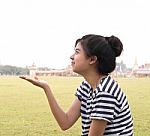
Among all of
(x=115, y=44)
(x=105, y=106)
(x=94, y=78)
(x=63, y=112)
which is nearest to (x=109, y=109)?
(x=105, y=106)

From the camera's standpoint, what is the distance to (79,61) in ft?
7.12

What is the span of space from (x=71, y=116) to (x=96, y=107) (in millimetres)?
427

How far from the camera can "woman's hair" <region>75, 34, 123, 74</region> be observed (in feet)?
6.88

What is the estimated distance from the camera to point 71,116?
2455 mm

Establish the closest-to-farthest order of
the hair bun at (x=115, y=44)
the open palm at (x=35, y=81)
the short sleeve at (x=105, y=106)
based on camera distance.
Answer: the short sleeve at (x=105, y=106) → the hair bun at (x=115, y=44) → the open palm at (x=35, y=81)

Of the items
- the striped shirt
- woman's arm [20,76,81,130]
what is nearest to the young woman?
the striped shirt

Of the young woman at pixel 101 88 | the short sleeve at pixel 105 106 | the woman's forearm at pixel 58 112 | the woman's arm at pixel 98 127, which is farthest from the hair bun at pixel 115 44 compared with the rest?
the woman's forearm at pixel 58 112

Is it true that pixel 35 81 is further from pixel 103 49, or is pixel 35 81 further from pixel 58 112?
pixel 103 49

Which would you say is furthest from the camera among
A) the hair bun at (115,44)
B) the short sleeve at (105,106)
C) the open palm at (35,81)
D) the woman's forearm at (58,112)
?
the woman's forearm at (58,112)

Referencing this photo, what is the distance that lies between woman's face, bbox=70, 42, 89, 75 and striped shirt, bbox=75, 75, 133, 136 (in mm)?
129

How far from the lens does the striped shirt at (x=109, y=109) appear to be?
204 cm

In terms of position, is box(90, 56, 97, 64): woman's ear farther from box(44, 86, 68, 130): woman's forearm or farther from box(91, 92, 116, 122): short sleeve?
box(44, 86, 68, 130): woman's forearm

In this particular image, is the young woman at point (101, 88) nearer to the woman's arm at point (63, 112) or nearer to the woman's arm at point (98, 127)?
the woman's arm at point (98, 127)

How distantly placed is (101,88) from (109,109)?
0.38 ft
